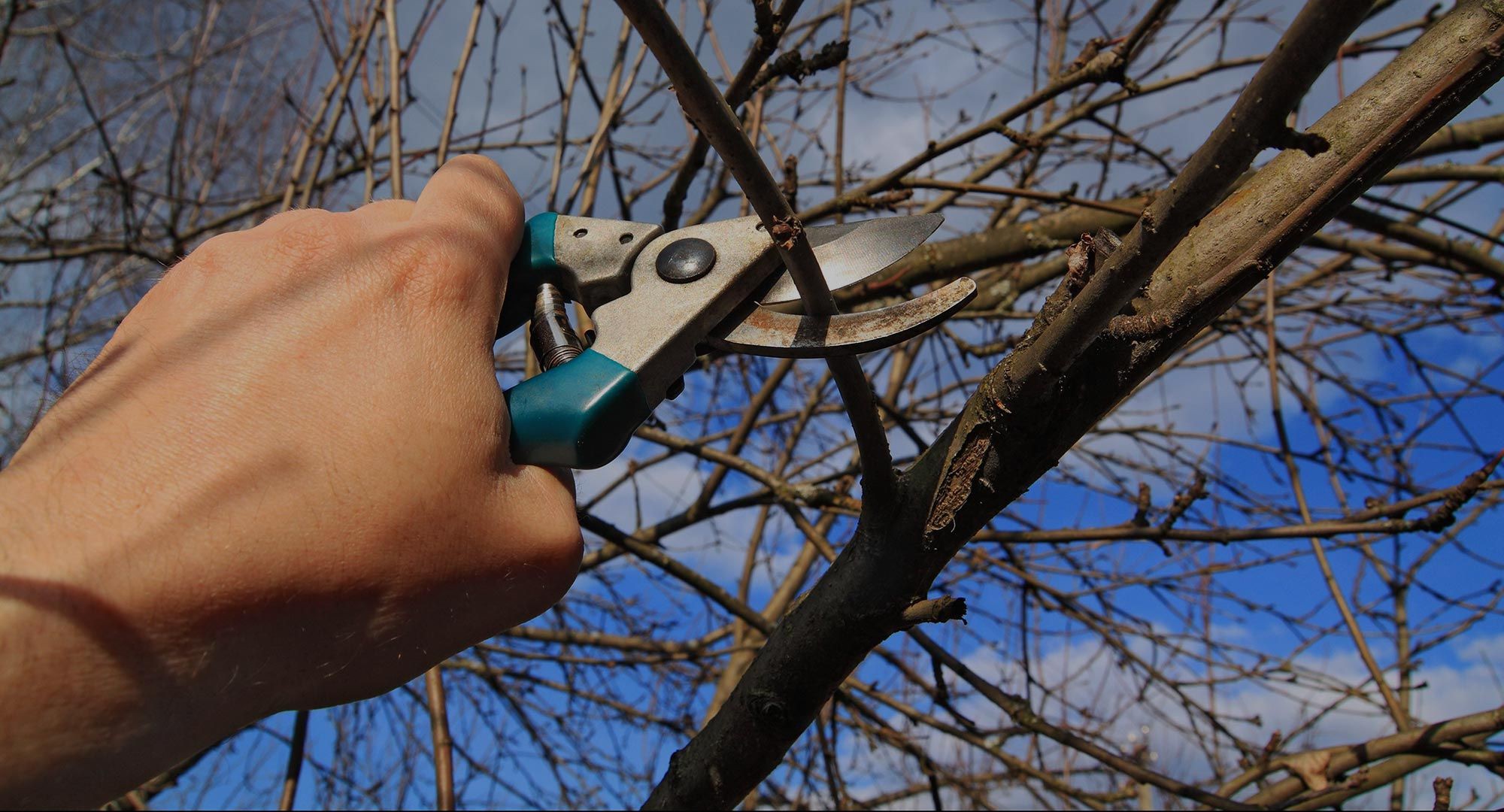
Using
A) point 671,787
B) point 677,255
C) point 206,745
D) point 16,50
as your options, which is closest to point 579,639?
point 671,787

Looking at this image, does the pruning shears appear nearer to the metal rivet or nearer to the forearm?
the metal rivet

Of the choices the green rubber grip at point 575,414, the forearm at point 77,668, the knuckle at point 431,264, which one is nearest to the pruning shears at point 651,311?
the green rubber grip at point 575,414

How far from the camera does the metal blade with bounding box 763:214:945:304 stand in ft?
4.37

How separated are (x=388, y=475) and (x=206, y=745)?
303 mm

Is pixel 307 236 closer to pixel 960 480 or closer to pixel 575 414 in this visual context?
pixel 575 414

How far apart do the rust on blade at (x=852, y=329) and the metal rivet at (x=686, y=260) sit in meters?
0.10

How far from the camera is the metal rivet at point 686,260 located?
4.40ft

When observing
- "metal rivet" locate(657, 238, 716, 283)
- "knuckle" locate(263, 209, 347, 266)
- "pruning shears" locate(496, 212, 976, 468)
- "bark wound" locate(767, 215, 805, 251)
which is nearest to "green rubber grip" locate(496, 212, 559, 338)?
"pruning shears" locate(496, 212, 976, 468)

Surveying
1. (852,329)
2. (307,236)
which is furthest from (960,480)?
(307,236)

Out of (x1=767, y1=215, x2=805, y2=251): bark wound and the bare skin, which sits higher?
(x1=767, y1=215, x2=805, y2=251): bark wound

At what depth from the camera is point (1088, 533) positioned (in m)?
1.82

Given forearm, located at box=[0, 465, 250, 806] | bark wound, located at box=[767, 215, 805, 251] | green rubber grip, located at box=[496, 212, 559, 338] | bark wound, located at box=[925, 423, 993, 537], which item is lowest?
forearm, located at box=[0, 465, 250, 806]

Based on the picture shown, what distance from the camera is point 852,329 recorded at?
47.7 inches

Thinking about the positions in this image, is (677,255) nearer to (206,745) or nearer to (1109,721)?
(206,745)
